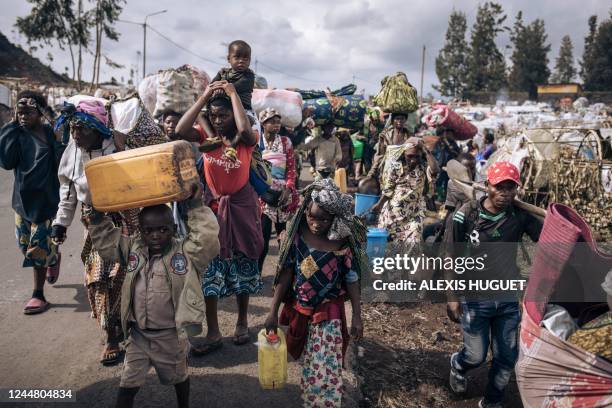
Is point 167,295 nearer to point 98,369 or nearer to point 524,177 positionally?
point 98,369

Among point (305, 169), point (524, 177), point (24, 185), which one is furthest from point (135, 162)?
point (305, 169)

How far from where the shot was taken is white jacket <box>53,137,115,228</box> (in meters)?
3.40

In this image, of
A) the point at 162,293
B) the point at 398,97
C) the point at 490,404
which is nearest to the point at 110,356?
the point at 162,293

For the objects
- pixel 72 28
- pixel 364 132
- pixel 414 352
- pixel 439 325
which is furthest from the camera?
pixel 72 28

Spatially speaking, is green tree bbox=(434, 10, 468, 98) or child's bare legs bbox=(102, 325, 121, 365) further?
green tree bbox=(434, 10, 468, 98)

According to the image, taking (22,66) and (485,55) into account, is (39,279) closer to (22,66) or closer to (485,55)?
(22,66)

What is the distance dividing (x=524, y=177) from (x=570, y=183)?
30.0 inches

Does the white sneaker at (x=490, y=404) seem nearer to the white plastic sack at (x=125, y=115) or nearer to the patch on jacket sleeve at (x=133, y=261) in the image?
the patch on jacket sleeve at (x=133, y=261)

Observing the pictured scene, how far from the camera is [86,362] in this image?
3.56 metres

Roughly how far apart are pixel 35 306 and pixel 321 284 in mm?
3097

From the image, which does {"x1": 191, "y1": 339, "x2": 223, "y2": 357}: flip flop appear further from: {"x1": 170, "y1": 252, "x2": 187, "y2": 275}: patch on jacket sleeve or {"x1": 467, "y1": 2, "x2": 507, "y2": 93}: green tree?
{"x1": 467, "y1": 2, "x2": 507, "y2": 93}: green tree

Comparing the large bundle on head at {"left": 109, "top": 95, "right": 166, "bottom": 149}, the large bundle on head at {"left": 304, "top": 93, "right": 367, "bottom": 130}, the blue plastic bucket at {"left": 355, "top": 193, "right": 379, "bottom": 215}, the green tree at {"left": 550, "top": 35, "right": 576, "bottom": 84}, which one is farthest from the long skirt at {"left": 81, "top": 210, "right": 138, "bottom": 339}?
the green tree at {"left": 550, "top": 35, "right": 576, "bottom": 84}

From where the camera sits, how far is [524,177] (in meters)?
8.72

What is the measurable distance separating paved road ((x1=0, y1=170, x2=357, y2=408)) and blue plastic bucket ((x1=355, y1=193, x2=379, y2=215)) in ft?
6.23
